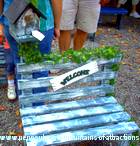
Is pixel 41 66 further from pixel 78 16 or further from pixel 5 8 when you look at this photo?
pixel 78 16

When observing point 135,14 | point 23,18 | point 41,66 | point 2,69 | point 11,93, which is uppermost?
point 23,18

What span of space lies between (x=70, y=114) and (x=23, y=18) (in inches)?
35.8

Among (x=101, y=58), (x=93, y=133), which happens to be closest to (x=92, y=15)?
(x=101, y=58)

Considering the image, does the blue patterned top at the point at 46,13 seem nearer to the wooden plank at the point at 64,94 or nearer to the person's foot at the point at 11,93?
the wooden plank at the point at 64,94

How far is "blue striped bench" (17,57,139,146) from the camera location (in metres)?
2.29

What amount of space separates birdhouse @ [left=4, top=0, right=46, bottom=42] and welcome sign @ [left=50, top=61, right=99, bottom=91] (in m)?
0.47

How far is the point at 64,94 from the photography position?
262cm

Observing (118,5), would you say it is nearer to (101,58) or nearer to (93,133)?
(101,58)

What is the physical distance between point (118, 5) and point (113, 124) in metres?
4.66

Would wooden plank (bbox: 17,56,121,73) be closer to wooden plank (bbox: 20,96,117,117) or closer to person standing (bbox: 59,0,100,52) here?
wooden plank (bbox: 20,96,117,117)

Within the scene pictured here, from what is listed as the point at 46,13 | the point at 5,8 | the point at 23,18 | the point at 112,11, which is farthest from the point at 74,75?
the point at 112,11

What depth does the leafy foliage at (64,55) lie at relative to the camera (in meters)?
2.27

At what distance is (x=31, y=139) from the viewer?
221 cm

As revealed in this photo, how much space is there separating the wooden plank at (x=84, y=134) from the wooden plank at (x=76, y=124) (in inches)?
1.7
